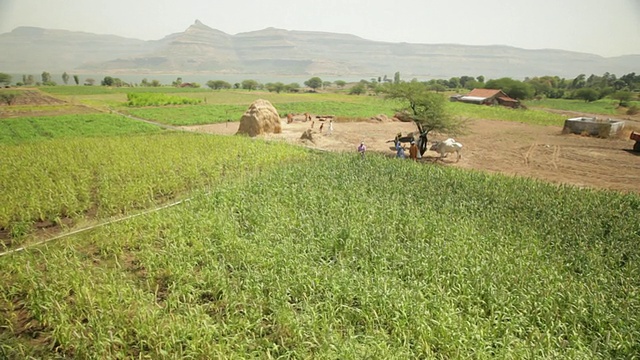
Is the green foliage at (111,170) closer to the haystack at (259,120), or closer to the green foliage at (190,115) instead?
the haystack at (259,120)

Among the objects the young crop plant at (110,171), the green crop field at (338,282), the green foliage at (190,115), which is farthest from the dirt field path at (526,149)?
the young crop plant at (110,171)

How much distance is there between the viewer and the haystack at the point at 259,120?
26891mm

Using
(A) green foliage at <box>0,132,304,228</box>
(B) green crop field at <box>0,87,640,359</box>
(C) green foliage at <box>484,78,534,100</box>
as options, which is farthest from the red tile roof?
(B) green crop field at <box>0,87,640,359</box>

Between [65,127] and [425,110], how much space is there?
2833 cm

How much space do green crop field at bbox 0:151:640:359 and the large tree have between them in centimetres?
940

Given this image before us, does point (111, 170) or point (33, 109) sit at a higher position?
point (33, 109)

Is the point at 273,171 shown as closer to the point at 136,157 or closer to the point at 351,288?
the point at 136,157

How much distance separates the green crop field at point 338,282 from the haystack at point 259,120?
51.3 ft

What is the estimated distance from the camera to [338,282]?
7.25 meters

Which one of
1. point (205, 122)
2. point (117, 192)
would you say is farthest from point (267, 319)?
point (205, 122)

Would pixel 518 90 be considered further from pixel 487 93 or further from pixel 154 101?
pixel 154 101

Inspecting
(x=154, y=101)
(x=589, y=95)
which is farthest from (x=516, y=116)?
(x=154, y=101)

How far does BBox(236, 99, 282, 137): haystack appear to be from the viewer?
26891 mm

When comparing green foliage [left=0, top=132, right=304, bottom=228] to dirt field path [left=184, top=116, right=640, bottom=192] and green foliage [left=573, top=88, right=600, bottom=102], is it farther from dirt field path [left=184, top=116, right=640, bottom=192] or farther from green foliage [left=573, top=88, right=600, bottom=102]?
green foliage [left=573, top=88, right=600, bottom=102]
